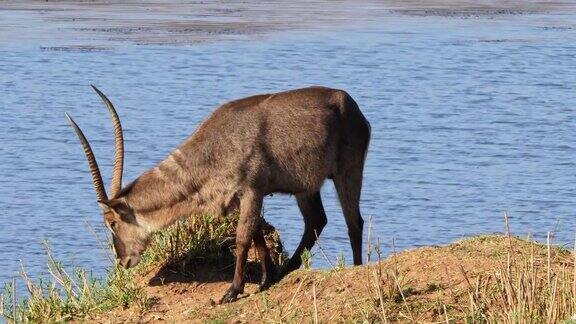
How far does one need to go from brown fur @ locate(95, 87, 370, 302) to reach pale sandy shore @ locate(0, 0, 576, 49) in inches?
620

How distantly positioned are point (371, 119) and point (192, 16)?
1185 cm

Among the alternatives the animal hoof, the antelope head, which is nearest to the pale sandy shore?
the antelope head

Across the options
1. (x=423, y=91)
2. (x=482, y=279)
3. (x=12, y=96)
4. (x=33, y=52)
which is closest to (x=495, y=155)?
(x=423, y=91)

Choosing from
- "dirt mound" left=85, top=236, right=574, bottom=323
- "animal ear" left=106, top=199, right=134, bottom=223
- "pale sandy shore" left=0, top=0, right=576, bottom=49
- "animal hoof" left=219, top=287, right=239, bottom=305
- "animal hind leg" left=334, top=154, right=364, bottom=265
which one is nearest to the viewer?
"dirt mound" left=85, top=236, right=574, bottom=323

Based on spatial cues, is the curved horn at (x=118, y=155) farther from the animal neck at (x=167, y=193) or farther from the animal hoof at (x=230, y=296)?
the animal hoof at (x=230, y=296)

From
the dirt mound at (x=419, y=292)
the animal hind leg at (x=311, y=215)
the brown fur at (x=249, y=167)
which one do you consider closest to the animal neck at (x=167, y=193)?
the brown fur at (x=249, y=167)

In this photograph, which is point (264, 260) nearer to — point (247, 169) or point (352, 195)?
point (247, 169)

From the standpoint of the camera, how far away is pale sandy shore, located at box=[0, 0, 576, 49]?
26203mm

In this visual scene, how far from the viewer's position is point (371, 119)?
18359 mm

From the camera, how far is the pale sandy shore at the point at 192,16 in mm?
26203

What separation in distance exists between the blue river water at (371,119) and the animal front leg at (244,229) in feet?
7.40

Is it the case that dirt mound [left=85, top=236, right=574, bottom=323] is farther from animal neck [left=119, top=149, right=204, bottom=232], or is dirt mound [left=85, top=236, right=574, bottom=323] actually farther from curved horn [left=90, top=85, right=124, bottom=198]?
curved horn [left=90, top=85, right=124, bottom=198]

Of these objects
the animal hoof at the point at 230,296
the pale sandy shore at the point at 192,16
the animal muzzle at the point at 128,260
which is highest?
the animal muzzle at the point at 128,260

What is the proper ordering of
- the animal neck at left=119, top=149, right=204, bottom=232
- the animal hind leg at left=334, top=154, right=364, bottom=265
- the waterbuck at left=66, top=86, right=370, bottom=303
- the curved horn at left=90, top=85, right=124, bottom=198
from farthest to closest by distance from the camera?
the animal hind leg at left=334, top=154, right=364, bottom=265 → the curved horn at left=90, top=85, right=124, bottom=198 → the animal neck at left=119, top=149, right=204, bottom=232 → the waterbuck at left=66, top=86, right=370, bottom=303
